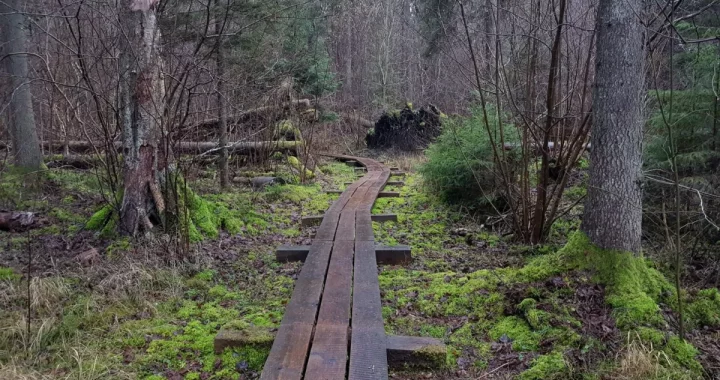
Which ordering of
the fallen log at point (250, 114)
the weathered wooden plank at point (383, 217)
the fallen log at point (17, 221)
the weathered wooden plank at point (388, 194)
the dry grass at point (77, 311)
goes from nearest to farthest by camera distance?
the dry grass at point (77, 311) → the fallen log at point (17, 221) → the weathered wooden plank at point (383, 217) → the weathered wooden plank at point (388, 194) → the fallen log at point (250, 114)

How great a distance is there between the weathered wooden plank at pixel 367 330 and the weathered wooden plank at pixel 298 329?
0.31 metres

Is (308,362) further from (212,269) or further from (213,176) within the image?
Answer: (213,176)

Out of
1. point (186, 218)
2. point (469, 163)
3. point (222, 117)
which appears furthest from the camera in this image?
point (222, 117)

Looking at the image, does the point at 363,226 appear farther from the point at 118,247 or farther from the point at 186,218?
the point at 118,247

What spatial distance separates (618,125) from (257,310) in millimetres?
3326

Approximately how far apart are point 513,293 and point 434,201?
15.7 feet

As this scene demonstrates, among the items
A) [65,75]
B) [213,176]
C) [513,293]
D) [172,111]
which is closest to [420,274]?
[513,293]

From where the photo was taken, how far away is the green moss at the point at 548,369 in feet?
9.26

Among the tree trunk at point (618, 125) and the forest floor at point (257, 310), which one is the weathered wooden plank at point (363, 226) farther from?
the tree trunk at point (618, 125)

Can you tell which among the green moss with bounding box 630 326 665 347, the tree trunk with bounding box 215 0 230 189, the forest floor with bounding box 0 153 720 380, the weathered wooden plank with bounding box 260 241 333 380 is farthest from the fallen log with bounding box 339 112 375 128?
the green moss with bounding box 630 326 665 347

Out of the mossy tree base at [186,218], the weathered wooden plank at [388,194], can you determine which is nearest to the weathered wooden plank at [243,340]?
the mossy tree base at [186,218]

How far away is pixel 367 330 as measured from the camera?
315 cm

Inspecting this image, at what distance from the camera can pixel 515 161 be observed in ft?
21.8

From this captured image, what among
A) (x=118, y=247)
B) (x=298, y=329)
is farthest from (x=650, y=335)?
(x=118, y=247)
